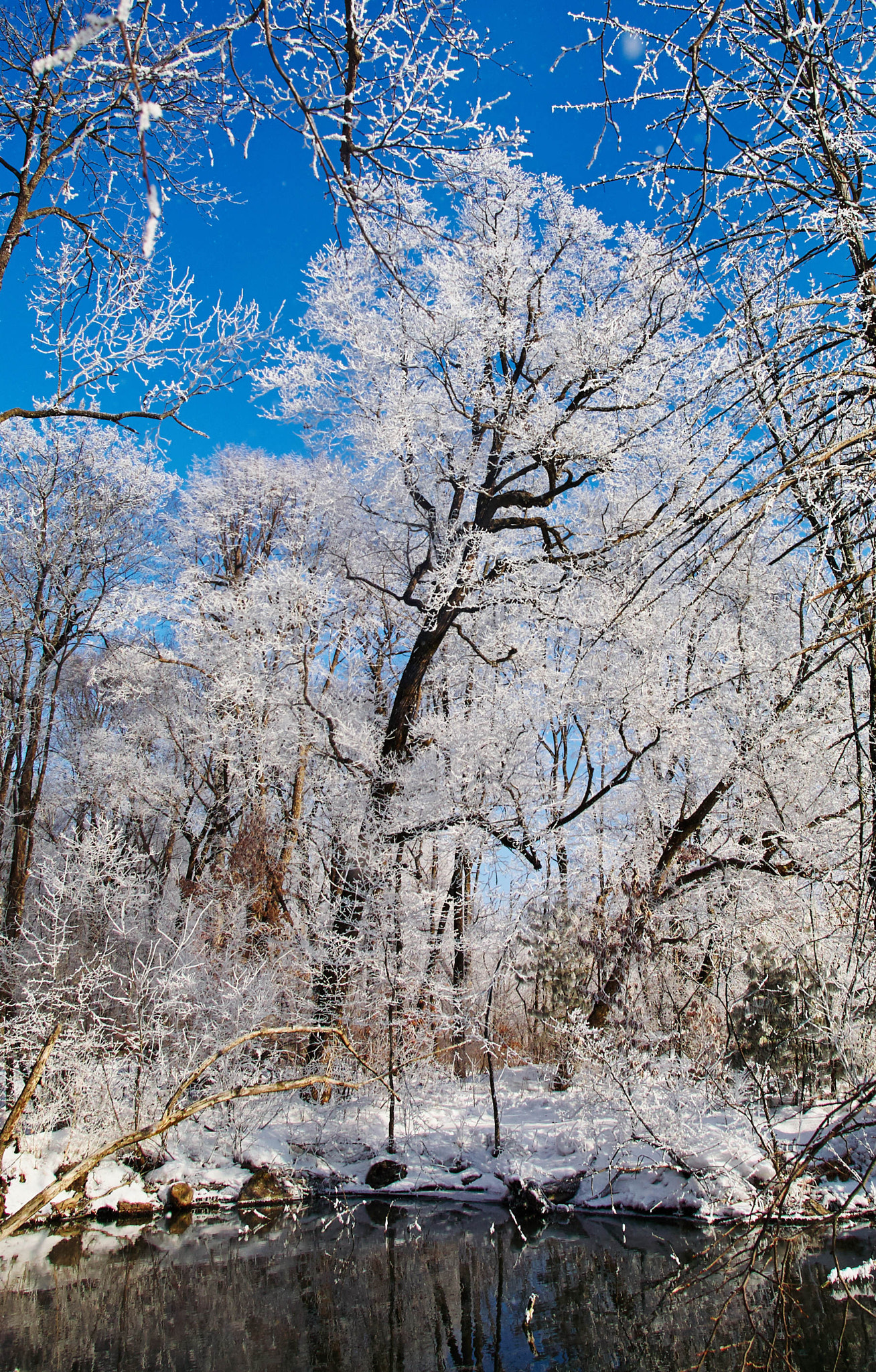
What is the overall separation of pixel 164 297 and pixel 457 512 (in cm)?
738

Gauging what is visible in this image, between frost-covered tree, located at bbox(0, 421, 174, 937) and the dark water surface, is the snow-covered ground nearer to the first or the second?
the dark water surface

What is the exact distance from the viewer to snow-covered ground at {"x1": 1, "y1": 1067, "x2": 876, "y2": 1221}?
7930mm

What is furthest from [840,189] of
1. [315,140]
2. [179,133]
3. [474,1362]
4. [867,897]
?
[474,1362]

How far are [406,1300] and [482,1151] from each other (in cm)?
364

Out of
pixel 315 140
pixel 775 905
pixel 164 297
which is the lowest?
pixel 775 905

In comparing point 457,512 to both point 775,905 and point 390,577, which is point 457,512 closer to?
point 390,577

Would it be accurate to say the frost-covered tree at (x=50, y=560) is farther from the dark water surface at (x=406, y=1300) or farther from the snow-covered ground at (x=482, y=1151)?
the dark water surface at (x=406, y=1300)

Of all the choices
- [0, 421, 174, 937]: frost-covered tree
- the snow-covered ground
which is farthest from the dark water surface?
[0, 421, 174, 937]: frost-covered tree

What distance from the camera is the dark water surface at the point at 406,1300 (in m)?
5.05

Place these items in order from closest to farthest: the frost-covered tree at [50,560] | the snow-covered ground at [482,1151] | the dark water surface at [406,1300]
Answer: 1. the dark water surface at [406,1300]
2. the snow-covered ground at [482,1151]
3. the frost-covered tree at [50,560]

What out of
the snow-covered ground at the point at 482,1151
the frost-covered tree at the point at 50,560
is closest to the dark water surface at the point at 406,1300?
the snow-covered ground at the point at 482,1151

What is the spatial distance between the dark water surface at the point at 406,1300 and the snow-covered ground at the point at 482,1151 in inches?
20.6

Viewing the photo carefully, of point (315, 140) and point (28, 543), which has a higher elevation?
point (28, 543)

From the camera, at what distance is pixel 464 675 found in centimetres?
1336
